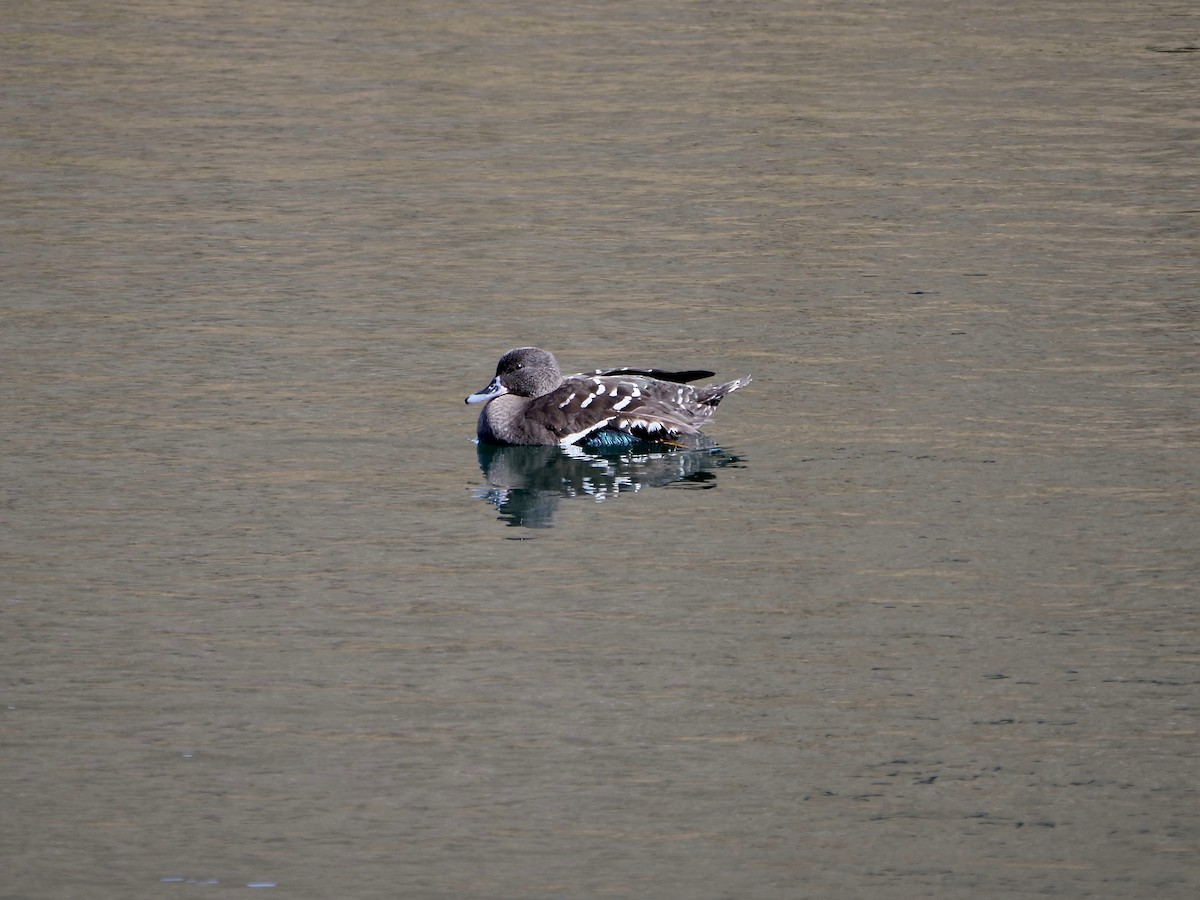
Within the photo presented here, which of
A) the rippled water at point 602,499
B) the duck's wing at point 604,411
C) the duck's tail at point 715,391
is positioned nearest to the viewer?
the rippled water at point 602,499

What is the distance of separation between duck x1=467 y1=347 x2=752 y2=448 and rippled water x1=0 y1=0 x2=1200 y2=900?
0.19 m

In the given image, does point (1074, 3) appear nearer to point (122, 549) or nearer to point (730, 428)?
point (730, 428)

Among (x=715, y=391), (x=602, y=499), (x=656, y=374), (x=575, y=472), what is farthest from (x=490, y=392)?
(x=602, y=499)

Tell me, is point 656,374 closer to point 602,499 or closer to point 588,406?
point 588,406

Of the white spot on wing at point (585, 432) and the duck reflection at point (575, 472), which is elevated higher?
the white spot on wing at point (585, 432)

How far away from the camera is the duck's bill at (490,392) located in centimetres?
1241

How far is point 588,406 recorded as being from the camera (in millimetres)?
12281

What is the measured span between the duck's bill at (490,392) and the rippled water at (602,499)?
1.04 feet

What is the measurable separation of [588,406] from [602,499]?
3.55 ft

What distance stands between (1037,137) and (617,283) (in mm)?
6770

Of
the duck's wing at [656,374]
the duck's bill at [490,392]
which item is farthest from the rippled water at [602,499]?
the duck's wing at [656,374]

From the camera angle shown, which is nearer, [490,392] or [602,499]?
[602,499]

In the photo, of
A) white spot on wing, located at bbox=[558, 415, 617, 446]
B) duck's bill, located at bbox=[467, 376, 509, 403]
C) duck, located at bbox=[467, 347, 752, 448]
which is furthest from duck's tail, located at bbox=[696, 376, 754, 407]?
duck's bill, located at bbox=[467, 376, 509, 403]

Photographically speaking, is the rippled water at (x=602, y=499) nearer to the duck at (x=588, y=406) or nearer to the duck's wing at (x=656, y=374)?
the duck at (x=588, y=406)
